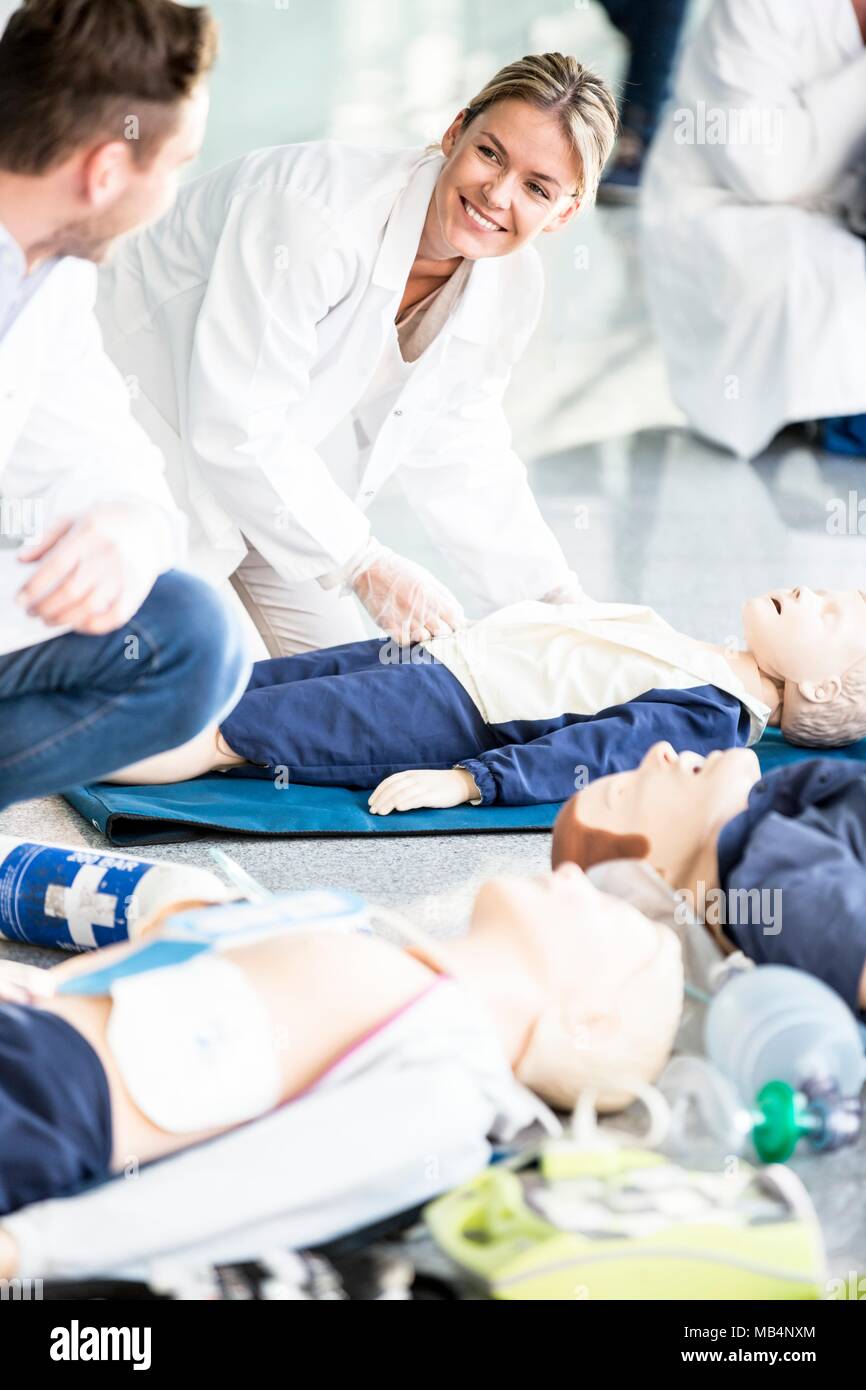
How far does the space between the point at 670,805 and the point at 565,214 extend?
44.6 inches

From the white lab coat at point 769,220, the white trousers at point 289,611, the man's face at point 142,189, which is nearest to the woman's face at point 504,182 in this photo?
the white trousers at point 289,611

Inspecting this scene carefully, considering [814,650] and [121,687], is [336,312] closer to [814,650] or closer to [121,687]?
[814,650]

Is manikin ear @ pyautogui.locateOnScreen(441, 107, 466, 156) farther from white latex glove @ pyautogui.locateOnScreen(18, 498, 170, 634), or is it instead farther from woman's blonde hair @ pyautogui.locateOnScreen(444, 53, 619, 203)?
white latex glove @ pyautogui.locateOnScreen(18, 498, 170, 634)

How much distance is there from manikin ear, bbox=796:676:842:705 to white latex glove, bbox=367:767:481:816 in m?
0.53

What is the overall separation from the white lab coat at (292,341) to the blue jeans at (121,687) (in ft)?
2.58

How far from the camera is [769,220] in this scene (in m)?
4.60

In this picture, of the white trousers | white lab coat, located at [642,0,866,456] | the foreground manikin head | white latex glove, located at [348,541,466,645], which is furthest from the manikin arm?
white lab coat, located at [642,0,866,456]

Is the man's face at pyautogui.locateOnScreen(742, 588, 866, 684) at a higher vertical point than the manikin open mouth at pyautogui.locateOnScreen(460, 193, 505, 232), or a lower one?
lower

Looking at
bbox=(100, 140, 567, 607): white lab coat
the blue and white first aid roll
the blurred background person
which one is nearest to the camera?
the blue and white first aid roll

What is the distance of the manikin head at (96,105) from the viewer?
1.21m

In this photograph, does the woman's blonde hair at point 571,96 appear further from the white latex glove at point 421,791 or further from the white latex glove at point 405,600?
the white latex glove at point 421,791

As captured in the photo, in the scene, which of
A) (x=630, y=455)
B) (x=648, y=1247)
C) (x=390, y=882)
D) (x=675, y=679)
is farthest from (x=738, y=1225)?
(x=630, y=455)

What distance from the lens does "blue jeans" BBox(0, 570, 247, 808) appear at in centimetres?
146
